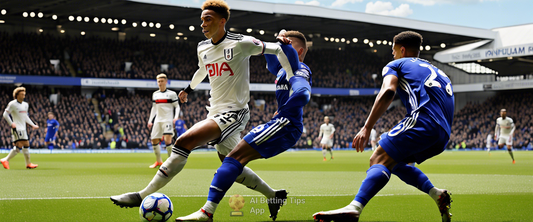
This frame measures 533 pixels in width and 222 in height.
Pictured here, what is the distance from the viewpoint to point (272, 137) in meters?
4.12

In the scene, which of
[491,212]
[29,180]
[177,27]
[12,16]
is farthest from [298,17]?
[491,212]

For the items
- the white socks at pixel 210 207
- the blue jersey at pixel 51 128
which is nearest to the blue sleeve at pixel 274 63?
the white socks at pixel 210 207

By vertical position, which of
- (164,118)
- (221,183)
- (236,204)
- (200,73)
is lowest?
(236,204)

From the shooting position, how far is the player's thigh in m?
4.17

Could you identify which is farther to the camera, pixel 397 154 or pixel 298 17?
pixel 298 17

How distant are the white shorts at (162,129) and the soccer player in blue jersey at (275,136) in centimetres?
768

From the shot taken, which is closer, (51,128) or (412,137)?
(412,137)

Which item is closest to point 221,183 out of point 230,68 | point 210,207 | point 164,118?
point 210,207

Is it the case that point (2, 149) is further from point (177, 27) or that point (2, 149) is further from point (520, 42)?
point (520, 42)

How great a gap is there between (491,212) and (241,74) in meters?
3.18

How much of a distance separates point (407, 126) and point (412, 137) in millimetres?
103

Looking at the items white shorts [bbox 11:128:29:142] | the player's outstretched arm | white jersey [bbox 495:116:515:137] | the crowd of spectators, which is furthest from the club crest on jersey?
the crowd of spectators

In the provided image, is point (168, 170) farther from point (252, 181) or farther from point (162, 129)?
point (162, 129)

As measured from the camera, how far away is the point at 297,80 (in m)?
4.33
